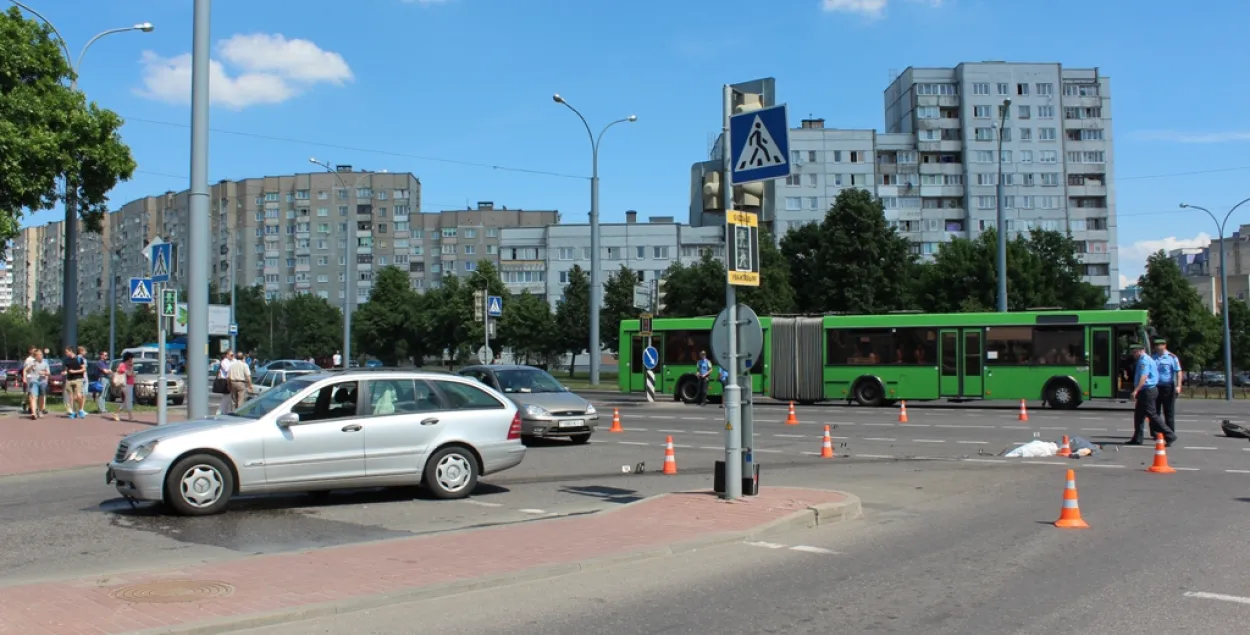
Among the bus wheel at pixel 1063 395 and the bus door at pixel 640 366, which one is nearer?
the bus wheel at pixel 1063 395

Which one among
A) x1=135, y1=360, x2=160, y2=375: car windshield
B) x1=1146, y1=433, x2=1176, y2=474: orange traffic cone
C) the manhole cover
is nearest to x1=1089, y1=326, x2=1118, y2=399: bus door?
x1=1146, y1=433, x2=1176, y2=474: orange traffic cone

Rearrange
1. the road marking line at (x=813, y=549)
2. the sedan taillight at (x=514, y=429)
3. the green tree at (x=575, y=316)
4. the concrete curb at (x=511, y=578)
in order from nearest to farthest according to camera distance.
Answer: the concrete curb at (x=511, y=578) → the road marking line at (x=813, y=549) → the sedan taillight at (x=514, y=429) → the green tree at (x=575, y=316)

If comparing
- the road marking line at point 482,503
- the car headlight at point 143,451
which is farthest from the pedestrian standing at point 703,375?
the car headlight at point 143,451

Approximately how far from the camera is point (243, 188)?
122812mm

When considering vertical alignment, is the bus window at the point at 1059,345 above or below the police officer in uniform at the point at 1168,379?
above

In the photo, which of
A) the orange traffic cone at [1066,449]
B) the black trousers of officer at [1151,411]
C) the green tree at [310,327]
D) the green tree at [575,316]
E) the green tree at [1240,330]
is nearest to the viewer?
the orange traffic cone at [1066,449]

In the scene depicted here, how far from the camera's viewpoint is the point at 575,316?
7025 centimetres

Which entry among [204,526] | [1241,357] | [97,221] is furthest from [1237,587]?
[1241,357]

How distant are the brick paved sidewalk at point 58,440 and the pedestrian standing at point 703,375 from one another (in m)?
15.3

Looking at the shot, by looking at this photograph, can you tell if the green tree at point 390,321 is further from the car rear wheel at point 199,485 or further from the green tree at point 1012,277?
the car rear wheel at point 199,485

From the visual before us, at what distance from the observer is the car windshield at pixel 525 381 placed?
19156 millimetres

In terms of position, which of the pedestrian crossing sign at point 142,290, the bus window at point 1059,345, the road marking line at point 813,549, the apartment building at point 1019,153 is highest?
the apartment building at point 1019,153

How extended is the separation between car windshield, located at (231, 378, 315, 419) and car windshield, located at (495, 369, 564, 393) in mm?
7915

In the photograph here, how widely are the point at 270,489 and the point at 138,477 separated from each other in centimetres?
126
